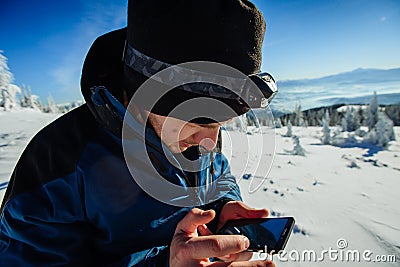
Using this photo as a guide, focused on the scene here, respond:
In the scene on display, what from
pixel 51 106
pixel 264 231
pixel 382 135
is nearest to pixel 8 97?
pixel 51 106

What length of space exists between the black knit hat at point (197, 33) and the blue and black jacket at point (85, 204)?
0.85 feet

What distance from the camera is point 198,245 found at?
2.22 ft

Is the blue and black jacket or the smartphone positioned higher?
the blue and black jacket

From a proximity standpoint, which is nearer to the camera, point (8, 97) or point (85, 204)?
point (85, 204)

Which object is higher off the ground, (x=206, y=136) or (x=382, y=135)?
(x=206, y=136)

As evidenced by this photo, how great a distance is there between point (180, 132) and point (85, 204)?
1.54 ft

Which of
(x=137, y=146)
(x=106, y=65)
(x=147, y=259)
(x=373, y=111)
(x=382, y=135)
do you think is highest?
(x=106, y=65)

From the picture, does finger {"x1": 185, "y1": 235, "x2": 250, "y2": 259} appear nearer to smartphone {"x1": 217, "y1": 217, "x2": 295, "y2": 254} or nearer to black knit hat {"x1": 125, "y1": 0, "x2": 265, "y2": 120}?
smartphone {"x1": 217, "y1": 217, "x2": 295, "y2": 254}

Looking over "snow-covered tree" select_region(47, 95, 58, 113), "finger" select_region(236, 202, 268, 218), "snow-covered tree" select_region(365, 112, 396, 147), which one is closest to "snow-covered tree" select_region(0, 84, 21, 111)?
"snow-covered tree" select_region(47, 95, 58, 113)

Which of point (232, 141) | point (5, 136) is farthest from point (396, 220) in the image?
point (5, 136)

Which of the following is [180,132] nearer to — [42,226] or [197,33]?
[197,33]

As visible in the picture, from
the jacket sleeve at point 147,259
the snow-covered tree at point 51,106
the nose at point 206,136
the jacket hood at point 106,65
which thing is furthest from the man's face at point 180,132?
the snow-covered tree at point 51,106

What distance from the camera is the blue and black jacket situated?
870 mm

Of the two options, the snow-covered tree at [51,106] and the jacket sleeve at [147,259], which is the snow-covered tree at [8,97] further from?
the jacket sleeve at [147,259]
